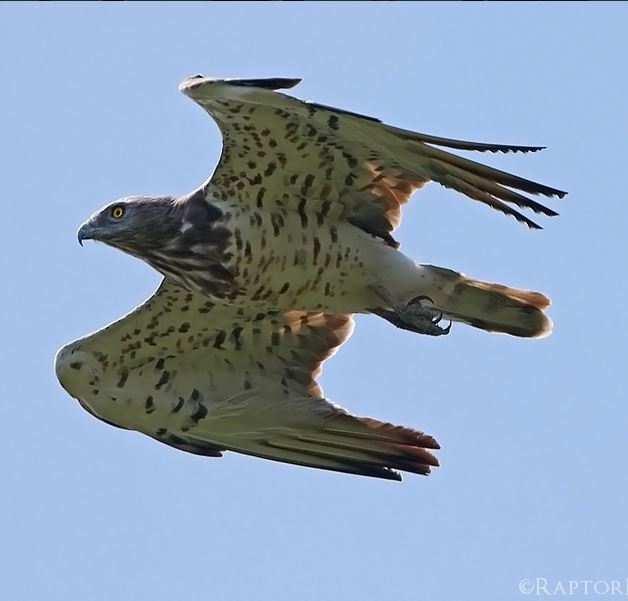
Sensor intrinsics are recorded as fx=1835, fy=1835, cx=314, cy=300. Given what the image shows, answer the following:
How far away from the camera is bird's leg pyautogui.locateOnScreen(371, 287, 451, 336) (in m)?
12.4

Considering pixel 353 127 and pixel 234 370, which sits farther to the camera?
pixel 234 370

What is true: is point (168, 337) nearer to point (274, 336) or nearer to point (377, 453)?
point (274, 336)

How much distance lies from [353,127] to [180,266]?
1517 mm

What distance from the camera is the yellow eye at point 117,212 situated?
1231cm

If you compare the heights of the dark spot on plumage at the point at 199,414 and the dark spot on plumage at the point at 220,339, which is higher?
the dark spot on plumage at the point at 220,339

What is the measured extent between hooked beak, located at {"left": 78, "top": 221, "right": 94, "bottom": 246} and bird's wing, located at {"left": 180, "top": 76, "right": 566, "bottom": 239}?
2.86ft

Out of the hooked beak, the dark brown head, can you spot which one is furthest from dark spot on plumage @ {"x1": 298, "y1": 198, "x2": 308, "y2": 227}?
the hooked beak

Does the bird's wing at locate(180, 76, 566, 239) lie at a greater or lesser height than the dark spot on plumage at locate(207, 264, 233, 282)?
greater

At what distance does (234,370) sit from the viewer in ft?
42.8

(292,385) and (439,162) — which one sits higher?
(439,162)

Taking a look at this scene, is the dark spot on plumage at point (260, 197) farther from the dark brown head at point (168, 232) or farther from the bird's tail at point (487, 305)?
the bird's tail at point (487, 305)

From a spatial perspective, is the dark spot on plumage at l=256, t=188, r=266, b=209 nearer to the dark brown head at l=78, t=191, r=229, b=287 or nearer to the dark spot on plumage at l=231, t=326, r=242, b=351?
the dark brown head at l=78, t=191, r=229, b=287

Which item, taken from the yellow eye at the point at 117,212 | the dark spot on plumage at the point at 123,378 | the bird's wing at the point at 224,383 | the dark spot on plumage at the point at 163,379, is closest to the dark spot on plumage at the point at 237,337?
the bird's wing at the point at 224,383

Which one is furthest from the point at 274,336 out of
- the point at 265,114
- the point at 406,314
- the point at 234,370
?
the point at 265,114
